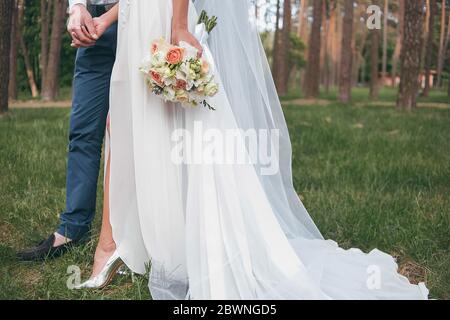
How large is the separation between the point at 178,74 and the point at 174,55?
0.26 feet

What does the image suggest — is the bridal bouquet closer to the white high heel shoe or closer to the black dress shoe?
the white high heel shoe

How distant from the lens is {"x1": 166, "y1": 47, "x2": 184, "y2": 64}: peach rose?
2.34m

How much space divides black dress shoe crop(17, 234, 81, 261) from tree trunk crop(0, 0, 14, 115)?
5.67 meters

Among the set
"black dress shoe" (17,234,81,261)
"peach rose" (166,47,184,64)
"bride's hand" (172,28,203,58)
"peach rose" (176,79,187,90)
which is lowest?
"black dress shoe" (17,234,81,261)

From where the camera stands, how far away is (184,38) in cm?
246

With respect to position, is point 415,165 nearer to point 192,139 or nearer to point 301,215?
point 301,215

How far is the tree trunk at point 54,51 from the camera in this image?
44.0 ft

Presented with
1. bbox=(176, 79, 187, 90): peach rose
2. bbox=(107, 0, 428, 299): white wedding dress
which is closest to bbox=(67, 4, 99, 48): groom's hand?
bbox=(107, 0, 428, 299): white wedding dress

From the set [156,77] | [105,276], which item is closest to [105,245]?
[105,276]

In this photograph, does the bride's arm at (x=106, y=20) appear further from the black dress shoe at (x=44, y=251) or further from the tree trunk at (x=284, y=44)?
the tree trunk at (x=284, y=44)

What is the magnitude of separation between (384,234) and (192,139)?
4.86 ft

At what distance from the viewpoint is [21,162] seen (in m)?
4.83

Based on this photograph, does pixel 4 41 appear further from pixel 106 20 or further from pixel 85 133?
pixel 106 20

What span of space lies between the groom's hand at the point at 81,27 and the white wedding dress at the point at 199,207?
13 cm
